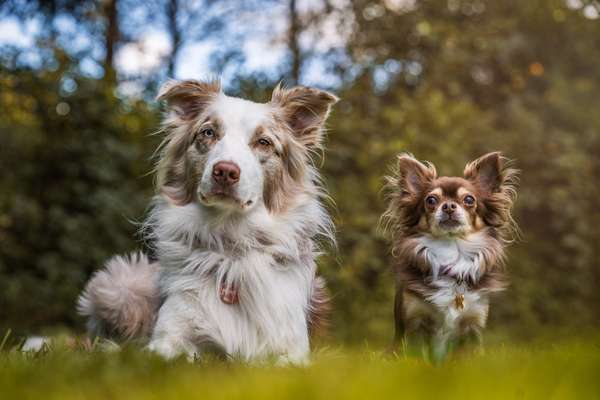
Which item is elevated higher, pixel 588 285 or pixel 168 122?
pixel 168 122

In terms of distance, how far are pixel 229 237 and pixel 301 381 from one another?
2105 millimetres

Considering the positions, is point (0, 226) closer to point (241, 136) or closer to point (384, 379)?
point (241, 136)

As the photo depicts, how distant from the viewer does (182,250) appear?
4.23 meters

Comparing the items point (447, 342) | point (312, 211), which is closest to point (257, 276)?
point (312, 211)

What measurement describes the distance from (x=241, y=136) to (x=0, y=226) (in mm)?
4523

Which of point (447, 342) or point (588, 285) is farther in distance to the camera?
point (588, 285)

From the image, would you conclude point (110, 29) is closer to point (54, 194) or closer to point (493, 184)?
point (54, 194)

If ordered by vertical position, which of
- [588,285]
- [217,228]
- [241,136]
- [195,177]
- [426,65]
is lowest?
[588,285]

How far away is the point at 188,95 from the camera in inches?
184

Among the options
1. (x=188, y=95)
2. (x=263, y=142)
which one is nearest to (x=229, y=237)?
(x=263, y=142)

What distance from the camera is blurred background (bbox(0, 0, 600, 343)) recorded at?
7.62 m

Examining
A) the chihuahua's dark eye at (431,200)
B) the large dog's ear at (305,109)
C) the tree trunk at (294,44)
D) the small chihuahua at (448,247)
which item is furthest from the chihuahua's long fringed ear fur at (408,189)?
the tree trunk at (294,44)

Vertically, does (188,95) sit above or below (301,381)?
above

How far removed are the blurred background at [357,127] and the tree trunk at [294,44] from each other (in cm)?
3
